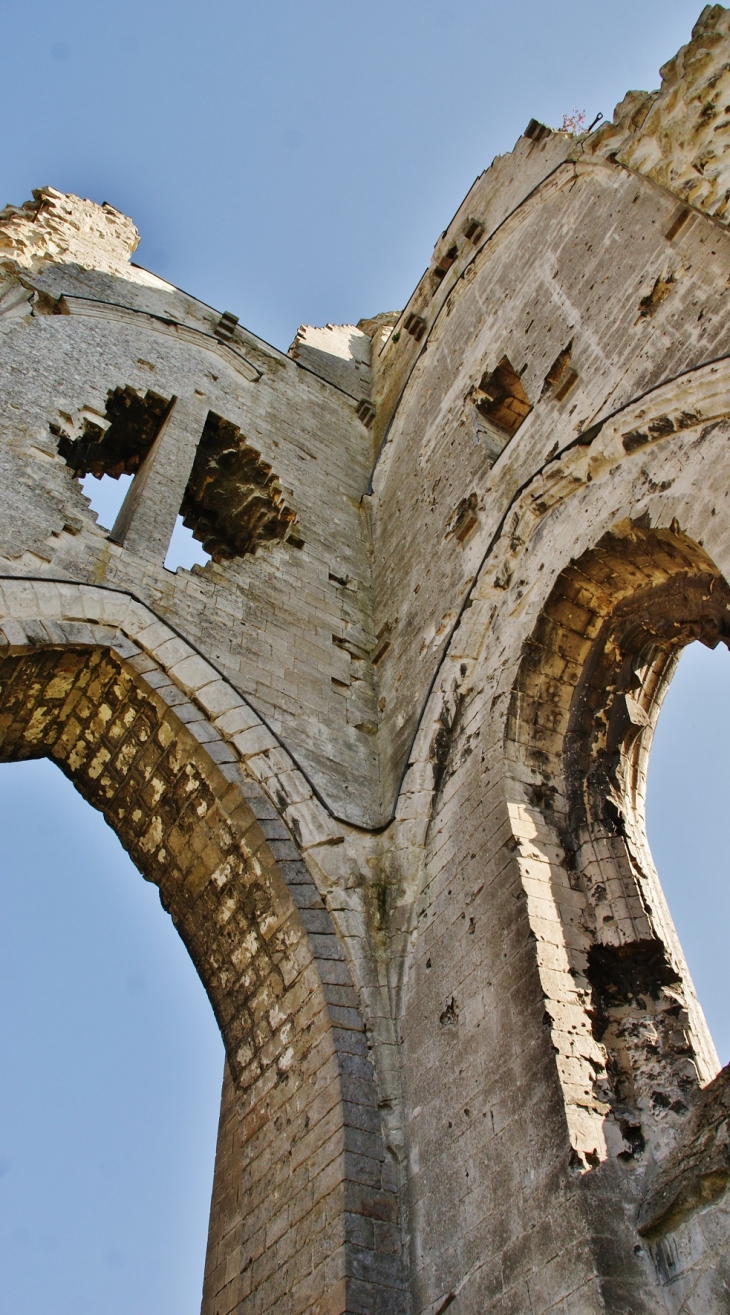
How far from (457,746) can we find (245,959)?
1340 millimetres

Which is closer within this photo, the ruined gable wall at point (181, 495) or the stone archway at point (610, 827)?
the stone archway at point (610, 827)

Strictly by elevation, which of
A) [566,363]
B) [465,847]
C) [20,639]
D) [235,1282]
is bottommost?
[235,1282]

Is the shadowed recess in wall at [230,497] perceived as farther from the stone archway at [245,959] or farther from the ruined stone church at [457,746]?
the stone archway at [245,959]

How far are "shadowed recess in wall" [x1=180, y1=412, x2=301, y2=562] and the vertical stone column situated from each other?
8.6 inches

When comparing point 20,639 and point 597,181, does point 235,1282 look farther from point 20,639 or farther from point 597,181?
point 597,181

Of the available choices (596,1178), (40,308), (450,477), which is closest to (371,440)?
(450,477)

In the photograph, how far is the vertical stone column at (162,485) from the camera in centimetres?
556

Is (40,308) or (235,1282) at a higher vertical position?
(40,308)

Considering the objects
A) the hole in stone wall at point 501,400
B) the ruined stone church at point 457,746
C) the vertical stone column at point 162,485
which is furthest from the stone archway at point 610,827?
the hole in stone wall at point 501,400

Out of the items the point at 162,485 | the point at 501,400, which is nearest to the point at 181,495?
the point at 162,485

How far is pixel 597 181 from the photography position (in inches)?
218

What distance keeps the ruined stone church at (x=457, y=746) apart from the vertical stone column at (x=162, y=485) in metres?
0.03

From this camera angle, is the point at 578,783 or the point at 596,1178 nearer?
the point at 596,1178

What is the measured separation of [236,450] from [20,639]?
10.5ft
